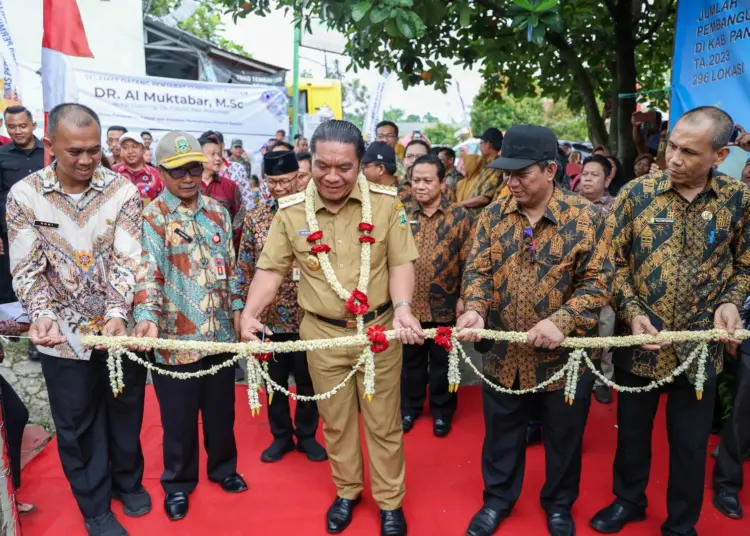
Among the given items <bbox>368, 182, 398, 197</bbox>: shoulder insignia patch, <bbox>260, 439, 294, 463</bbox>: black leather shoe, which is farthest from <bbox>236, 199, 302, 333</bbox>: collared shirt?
<bbox>368, 182, 398, 197</bbox>: shoulder insignia patch

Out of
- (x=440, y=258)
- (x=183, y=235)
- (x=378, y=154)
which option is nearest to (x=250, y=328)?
(x=183, y=235)

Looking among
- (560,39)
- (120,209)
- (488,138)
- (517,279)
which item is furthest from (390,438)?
(560,39)

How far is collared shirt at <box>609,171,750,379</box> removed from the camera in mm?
2707

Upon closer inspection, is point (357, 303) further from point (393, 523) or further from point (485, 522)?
point (485, 522)

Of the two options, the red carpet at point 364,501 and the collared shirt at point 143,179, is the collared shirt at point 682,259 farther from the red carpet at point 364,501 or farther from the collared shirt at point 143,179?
the collared shirt at point 143,179

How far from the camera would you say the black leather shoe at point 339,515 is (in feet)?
10.2

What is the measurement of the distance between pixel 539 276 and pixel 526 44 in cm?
399

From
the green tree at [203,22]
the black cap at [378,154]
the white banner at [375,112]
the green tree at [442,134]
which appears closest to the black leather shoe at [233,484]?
the black cap at [378,154]

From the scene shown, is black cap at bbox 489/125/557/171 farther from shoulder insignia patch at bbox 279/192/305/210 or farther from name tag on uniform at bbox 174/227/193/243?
name tag on uniform at bbox 174/227/193/243

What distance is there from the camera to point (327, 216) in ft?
9.51

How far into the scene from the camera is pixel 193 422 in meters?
3.31

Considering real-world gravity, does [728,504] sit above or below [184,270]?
below

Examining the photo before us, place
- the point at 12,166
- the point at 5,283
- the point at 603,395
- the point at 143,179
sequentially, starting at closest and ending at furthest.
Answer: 1. the point at 603,395
2. the point at 12,166
3. the point at 5,283
4. the point at 143,179

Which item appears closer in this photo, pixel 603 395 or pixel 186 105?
pixel 603 395
